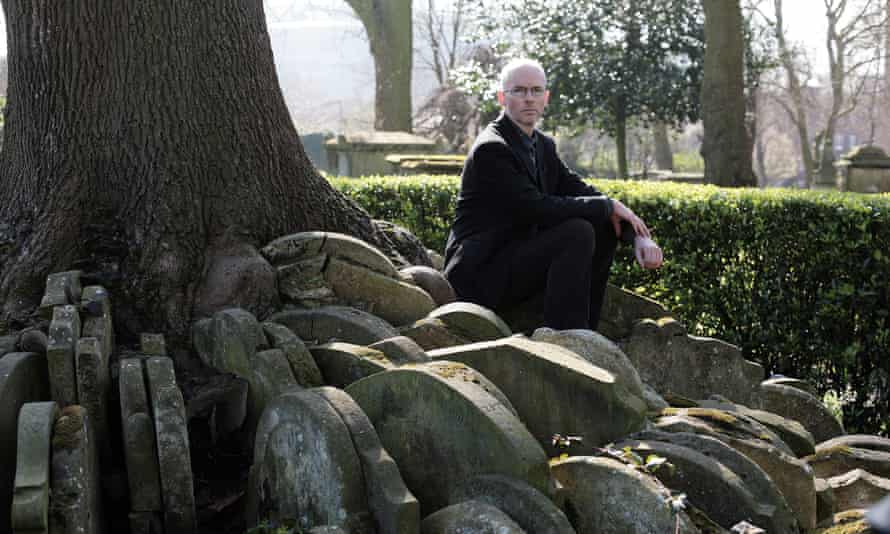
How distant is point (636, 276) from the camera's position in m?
7.43

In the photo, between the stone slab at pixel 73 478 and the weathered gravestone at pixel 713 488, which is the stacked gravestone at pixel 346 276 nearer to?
the stone slab at pixel 73 478

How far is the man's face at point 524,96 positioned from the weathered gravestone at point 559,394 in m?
2.03

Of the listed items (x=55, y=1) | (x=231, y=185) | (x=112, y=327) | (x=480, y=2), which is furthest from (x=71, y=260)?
(x=480, y=2)

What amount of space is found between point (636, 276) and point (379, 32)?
1315 cm

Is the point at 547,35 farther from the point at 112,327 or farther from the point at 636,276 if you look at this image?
the point at 112,327

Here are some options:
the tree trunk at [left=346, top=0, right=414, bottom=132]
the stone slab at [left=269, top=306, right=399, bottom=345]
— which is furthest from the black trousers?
the tree trunk at [left=346, top=0, right=414, bottom=132]

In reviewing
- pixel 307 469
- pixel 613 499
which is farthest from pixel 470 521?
pixel 307 469

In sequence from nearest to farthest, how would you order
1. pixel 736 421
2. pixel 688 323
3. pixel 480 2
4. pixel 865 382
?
pixel 736 421 → pixel 865 382 → pixel 688 323 → pixel 480 2

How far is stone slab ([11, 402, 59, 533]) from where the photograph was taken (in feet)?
9.31

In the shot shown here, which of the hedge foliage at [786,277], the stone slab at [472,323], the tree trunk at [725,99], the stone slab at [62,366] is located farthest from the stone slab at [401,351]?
the tree trunk at [725,99]

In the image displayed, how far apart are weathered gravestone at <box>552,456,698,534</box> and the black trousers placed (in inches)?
73.8

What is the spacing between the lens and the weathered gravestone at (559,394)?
3.60 metres

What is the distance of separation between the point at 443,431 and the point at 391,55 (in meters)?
16.7

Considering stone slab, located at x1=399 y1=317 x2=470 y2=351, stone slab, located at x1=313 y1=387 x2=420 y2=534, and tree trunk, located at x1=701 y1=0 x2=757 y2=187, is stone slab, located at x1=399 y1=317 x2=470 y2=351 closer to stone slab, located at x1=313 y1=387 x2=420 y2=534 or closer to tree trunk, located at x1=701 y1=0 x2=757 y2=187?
stone slab, located at x1=313 y1=387 x2=420 y2=534
